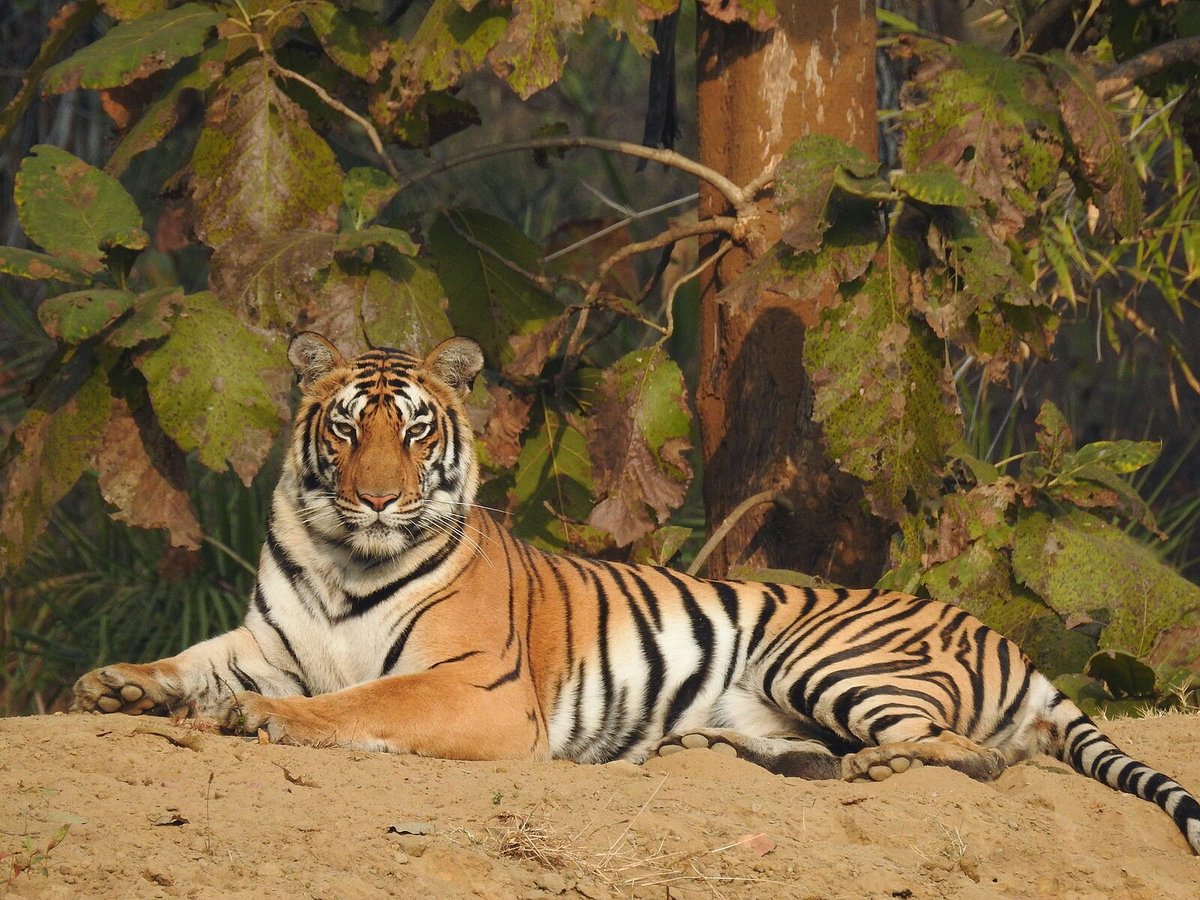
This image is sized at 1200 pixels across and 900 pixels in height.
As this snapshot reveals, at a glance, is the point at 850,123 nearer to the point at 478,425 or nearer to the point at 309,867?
the point at 478,425

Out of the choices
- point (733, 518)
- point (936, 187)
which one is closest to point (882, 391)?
point (936, 187)

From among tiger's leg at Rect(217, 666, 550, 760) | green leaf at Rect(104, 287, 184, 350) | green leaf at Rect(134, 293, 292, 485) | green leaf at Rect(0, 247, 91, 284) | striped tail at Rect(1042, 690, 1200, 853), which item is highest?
green leaf at Rect(0, 247, 91, 284)

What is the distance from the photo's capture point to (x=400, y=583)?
3.97 meters

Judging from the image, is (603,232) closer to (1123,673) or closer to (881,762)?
(1123,673)

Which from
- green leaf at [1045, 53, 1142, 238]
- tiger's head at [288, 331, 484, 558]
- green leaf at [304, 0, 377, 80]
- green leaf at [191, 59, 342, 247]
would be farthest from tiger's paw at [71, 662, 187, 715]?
green leaf at [1045, 53, 1142, 238]

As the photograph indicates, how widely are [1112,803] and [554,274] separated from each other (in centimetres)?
274

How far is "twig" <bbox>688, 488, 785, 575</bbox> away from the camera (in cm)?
496

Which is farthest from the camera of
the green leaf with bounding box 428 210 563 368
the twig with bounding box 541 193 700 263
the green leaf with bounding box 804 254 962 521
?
the twig with bounding box 541 193 700 263

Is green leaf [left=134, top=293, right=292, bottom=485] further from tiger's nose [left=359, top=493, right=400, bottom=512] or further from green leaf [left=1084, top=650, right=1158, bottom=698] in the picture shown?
green leaf [left=1084, top=650, right=1158, bottom=698]

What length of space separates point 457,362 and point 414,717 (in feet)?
3.74

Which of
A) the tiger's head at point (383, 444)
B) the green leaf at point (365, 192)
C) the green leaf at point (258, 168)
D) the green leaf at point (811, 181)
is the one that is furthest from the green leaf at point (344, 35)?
the green leaf at point (811, 181)

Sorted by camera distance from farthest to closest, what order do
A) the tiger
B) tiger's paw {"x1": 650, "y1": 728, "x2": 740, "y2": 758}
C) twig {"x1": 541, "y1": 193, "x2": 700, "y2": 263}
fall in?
1. twig {"x1": 541, "y1": 193, "x2": 700, "y2": 263}
2. tiger's paw {"x1": 650, "y1": 728, "x2": 740, "y2": 758}
3. the tiger

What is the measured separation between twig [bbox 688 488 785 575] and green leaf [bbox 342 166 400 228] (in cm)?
155

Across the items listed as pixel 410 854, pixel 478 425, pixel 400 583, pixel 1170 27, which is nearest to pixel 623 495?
pixel 478 425
